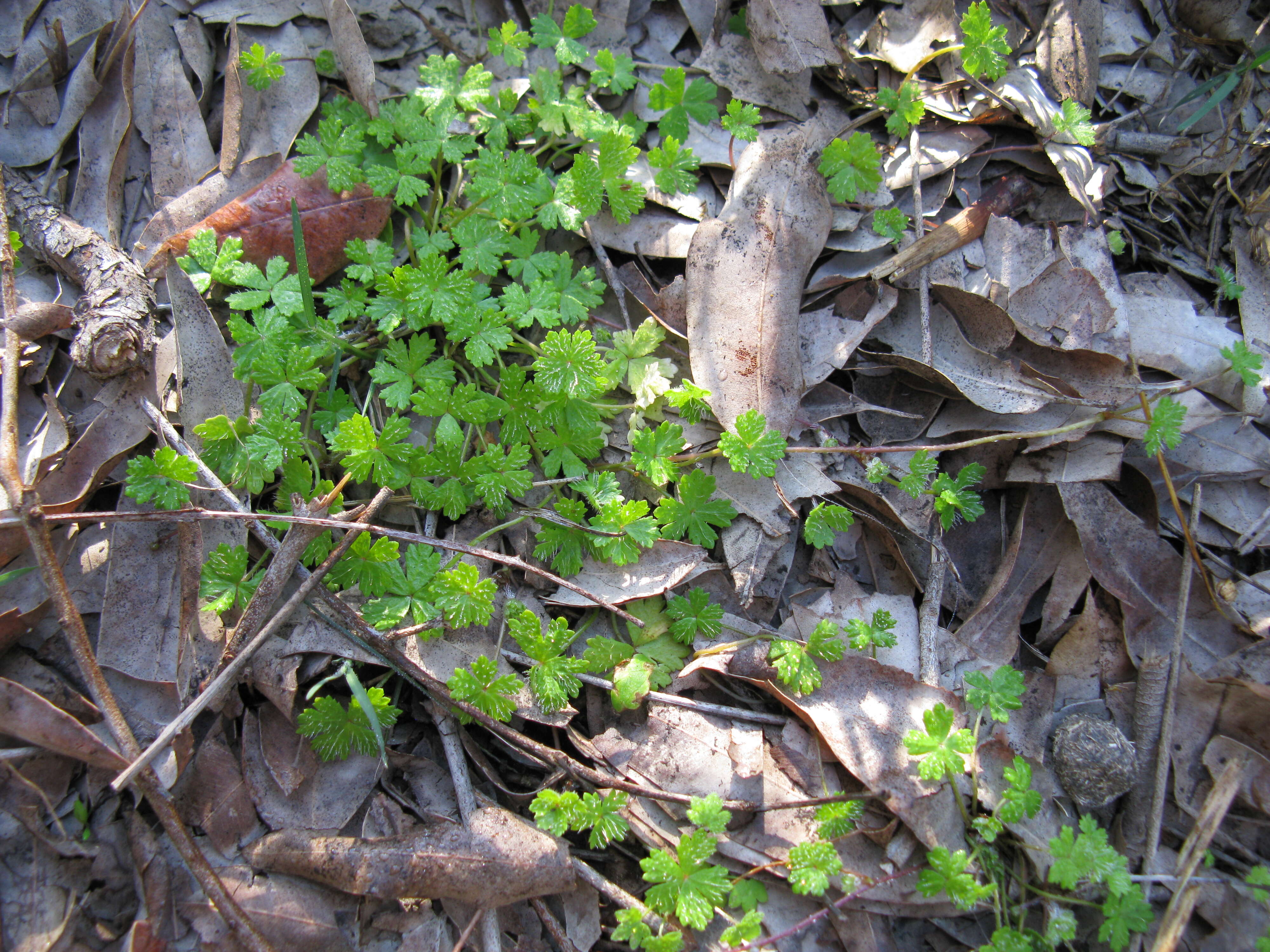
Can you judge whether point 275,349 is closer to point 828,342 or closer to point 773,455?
point 773,455

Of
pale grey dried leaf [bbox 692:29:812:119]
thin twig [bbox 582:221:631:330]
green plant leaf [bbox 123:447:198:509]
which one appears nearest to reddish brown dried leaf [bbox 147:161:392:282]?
thin twig [bbox 582:221:631:330]

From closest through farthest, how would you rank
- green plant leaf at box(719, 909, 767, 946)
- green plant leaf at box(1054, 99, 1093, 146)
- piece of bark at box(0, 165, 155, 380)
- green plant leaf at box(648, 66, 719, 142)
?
green plant leaf at box(719, 909, 767, 946), piece of bark at box(0, 165, 155, 380), green plant leaf at box(1054, 99, 1093, 146), green plant leaf at box(648, 66, 719, 142)

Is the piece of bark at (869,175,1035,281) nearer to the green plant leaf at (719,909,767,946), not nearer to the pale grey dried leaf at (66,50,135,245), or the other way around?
the green plant leaf at (719,909,767,946)

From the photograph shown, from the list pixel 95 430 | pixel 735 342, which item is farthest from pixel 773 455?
pixel 95 430

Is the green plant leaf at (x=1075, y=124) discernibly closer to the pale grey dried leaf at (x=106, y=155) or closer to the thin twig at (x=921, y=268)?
the thin twig at (x=921, y=268)

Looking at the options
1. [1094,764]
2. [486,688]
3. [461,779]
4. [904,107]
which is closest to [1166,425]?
[1094,764]

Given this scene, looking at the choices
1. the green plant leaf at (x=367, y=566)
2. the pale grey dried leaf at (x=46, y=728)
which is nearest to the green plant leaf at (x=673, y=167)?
the green plant leaf at (x=367, y=566)
